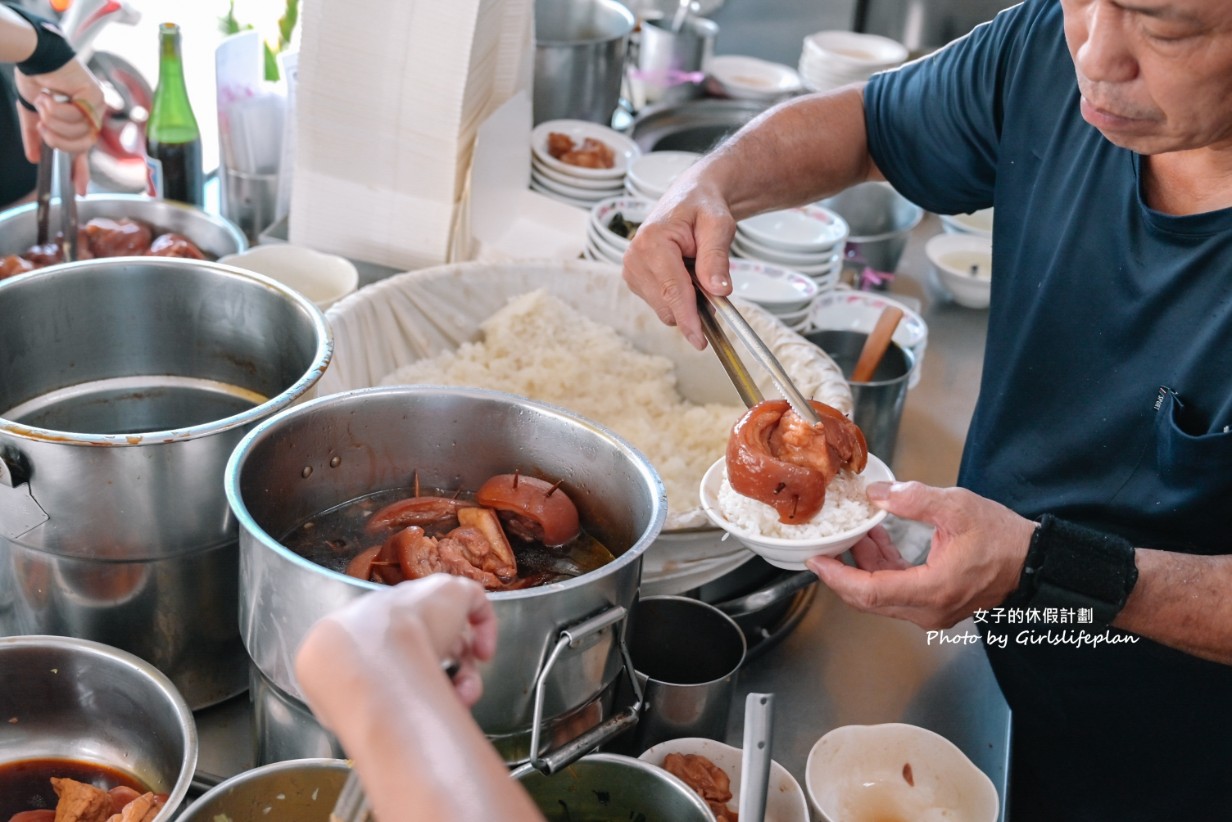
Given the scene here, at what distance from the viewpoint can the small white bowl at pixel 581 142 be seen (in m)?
2.88

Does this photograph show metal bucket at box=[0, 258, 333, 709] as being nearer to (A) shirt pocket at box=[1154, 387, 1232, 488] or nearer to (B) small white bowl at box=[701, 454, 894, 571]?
(B) small white bowl at box=[701, 454, 894, 571]

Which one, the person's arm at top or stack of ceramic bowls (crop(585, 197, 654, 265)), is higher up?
the person's arm at top

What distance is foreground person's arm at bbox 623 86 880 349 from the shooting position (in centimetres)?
174

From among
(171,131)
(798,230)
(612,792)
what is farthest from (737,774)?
(171,131)

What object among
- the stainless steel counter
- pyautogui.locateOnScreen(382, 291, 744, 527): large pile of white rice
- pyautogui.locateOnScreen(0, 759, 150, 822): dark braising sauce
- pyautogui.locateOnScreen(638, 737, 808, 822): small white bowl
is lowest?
the stainless steel counter

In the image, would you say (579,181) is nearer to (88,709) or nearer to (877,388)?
(877,388)

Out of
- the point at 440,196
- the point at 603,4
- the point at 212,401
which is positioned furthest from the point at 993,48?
the point at 603,4

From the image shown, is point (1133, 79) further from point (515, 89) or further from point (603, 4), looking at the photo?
point (603, 4)

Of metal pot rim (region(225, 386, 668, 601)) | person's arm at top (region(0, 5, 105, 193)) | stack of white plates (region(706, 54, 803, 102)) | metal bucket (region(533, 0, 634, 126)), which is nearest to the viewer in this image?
metal pot rim (region(225, 386, 668, 601))

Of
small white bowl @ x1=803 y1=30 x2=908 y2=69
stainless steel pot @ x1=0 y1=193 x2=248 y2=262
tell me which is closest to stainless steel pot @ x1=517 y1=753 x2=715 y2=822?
stainless steel pot @ x1=0 y1=193 x2=248 y2=262

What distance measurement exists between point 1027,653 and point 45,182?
210 centimetres

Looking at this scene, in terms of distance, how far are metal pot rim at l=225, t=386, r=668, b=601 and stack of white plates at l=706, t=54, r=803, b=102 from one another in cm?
250

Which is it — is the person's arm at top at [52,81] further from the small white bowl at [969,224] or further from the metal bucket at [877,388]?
the small white bowl at [969,224]

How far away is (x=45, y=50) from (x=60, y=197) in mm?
284
